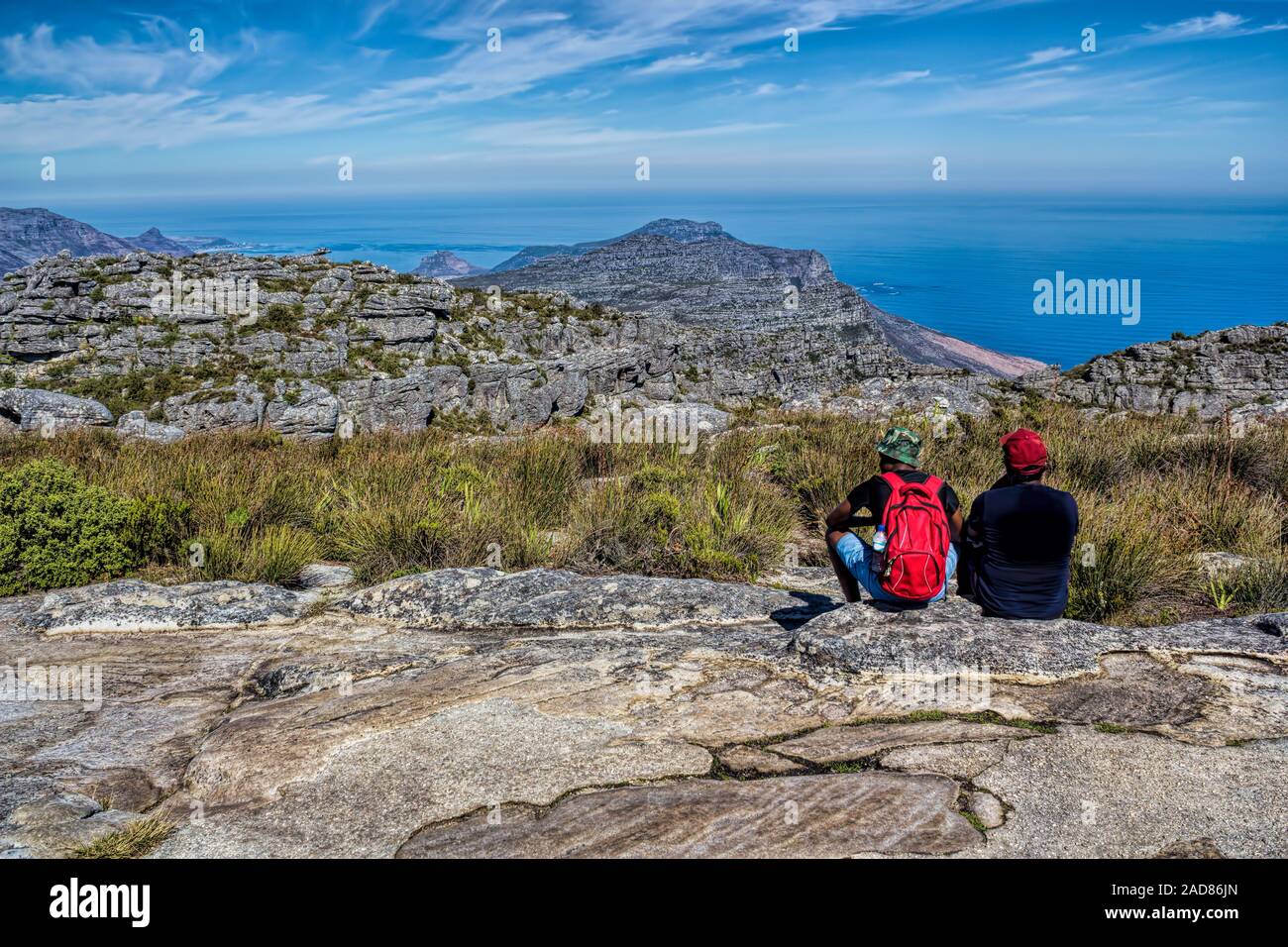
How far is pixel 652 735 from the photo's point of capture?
332 centimetres

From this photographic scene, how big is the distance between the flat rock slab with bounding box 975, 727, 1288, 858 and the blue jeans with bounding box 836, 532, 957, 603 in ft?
4.12

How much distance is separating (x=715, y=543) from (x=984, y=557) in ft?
8.23

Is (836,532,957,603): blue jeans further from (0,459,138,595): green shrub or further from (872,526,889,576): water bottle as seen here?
(0,459,138,595): green shrub

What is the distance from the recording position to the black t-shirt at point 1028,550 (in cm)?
430

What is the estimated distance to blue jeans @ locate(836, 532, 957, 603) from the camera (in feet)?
14.3

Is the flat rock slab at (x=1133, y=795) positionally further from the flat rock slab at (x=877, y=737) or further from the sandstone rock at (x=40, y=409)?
the sandstone rock at (x=40, y=409)

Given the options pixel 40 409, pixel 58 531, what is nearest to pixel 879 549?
pixel 58 531

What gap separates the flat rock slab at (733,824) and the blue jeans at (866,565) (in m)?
1.59

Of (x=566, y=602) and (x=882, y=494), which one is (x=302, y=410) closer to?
(x=566, y=602)

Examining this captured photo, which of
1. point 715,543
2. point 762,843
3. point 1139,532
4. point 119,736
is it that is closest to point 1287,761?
point 762,843

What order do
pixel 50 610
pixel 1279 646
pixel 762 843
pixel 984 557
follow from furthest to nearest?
pixel 50 610 < pixel 984 557 < pixel 1279 646 < pixel 762 843

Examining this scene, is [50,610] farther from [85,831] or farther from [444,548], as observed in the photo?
[85,831]

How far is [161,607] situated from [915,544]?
4.95 m

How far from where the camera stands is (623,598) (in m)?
5.20
